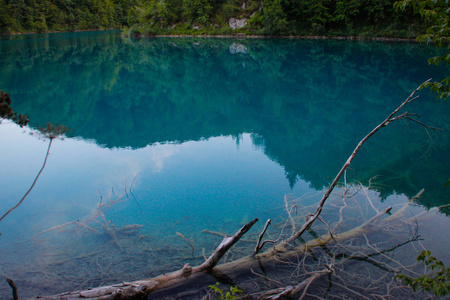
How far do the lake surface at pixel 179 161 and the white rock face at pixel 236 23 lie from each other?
112 feet

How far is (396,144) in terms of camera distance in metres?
10.8

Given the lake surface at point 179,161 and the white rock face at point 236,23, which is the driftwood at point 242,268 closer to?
the lake surface at point 179,161

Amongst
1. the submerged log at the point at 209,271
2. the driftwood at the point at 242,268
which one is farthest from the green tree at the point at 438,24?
the submerged log at the point at 209,271

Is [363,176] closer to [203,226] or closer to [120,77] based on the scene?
[203,226]

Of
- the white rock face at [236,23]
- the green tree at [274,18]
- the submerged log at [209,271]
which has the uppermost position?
the white rock face at [236,23]

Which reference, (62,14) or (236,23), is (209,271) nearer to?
(236,23)

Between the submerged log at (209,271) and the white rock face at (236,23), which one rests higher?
the white rock face at (236,23)

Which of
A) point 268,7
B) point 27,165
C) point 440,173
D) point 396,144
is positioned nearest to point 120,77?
point 27,165

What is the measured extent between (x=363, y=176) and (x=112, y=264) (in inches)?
255

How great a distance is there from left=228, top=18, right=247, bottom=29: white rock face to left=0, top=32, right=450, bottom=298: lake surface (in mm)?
34128

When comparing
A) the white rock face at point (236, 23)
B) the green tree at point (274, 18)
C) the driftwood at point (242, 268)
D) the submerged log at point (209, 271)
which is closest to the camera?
the submerged log at point (209, 271)

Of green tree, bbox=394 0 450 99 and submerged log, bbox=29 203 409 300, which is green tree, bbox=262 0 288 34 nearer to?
submerged log, bbox=29 203 409 300

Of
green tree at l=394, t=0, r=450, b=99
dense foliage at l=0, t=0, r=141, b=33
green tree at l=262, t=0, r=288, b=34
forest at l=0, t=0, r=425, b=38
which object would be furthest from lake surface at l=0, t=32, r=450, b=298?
dense foliage at l=0, t=0, r=141, b=33

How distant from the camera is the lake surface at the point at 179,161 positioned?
5430 mm
